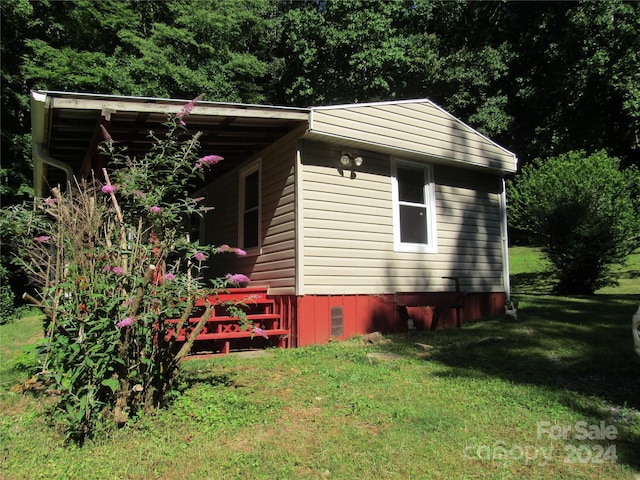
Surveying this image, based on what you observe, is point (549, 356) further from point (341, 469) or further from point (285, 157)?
point (285, 157)

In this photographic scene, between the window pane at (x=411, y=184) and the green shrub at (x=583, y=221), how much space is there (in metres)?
5.89

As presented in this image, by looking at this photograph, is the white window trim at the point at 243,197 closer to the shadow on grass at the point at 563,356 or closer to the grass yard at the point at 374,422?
the grass yard at the point at 374,422

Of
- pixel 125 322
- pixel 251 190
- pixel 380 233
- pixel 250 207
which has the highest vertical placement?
pixel 251 190

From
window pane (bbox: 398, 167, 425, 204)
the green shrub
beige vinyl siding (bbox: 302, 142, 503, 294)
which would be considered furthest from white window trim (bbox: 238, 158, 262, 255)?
the green shrub

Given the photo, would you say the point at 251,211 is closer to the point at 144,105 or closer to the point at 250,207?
the point at 250,207

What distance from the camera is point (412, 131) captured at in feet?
24.7

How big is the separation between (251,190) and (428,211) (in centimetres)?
304

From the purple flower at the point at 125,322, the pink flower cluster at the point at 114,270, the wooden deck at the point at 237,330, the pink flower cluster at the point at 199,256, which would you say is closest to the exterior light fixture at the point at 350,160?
the wooden deck at the point at 237,330

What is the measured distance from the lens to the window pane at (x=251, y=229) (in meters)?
8.05

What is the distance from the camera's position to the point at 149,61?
17.8m

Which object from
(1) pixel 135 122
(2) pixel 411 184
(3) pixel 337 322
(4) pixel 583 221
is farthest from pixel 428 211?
(4) pixel 583 221

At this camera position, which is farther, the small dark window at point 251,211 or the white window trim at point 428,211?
the small dark window at point 251,211

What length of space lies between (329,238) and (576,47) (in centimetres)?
1757

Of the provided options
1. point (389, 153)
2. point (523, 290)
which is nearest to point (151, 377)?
point (389, 153)
